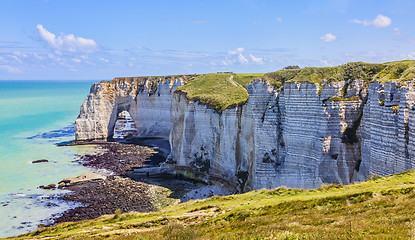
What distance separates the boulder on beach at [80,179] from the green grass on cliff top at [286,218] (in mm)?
24736

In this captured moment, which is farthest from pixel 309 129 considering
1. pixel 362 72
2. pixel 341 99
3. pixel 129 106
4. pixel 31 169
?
pixel 129 106

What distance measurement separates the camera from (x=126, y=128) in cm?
9719

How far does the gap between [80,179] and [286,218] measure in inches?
1547

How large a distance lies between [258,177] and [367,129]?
10.7 meters

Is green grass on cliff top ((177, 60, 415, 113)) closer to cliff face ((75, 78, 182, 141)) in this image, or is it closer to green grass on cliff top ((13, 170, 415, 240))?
green grass on cliff top ((13, 170, 415, 240))

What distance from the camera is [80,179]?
157ft

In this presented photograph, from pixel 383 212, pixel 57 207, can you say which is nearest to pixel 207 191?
pixel 57 207

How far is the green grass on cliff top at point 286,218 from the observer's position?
37.6 feet

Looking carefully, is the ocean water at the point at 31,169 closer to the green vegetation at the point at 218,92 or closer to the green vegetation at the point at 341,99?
the green vegetation at the point at 218,92

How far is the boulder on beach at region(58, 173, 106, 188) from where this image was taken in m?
46.7

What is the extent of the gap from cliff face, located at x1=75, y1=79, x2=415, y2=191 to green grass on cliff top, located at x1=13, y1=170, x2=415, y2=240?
4.95 metres

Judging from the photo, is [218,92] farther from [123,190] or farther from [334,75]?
[334,75]

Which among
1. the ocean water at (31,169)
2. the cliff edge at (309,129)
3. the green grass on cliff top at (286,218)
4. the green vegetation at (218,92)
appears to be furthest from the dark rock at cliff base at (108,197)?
the green vegetation at (218,92)

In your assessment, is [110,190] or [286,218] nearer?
[286,218]
